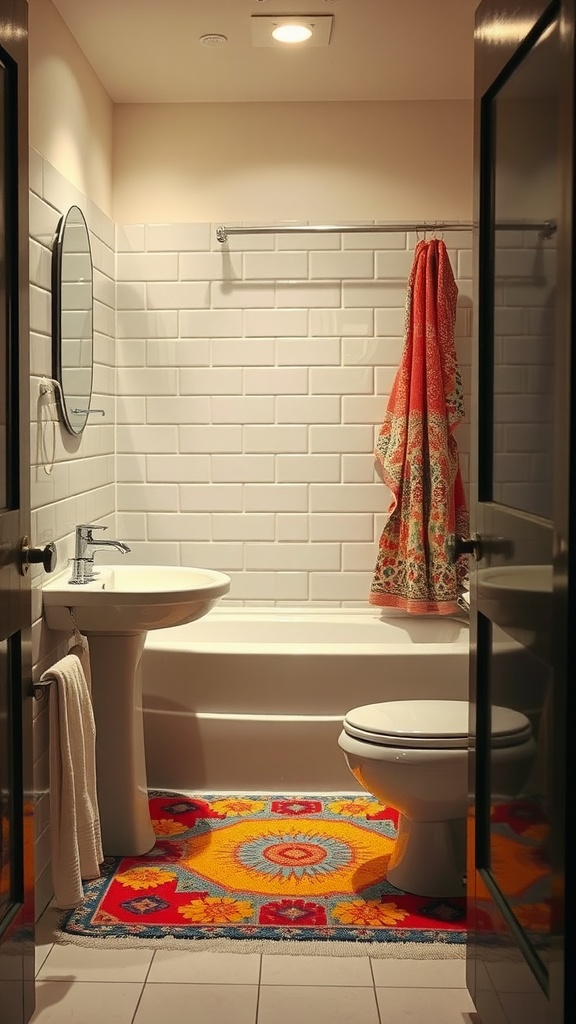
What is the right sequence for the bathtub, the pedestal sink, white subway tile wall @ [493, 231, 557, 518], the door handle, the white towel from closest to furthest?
1. white subway tile wall @ [493, 231, 557, 518]
2. the door handle
3. the white towel
4. the pedestal sink
5. the bathtub

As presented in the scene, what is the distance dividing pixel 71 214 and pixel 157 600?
1.33m

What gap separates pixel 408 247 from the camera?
438 centimetres

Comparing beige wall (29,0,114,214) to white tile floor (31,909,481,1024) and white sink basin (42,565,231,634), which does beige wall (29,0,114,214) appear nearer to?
white sink basin (42,565,231,634)

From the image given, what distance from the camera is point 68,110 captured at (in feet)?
11.6

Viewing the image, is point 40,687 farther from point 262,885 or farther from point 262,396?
point 262,396

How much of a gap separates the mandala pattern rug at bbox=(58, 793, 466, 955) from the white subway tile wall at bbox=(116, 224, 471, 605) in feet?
3.51

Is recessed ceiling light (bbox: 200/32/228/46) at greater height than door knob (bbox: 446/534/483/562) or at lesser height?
greater

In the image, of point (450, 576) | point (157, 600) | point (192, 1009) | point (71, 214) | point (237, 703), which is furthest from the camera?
point (450, 576)

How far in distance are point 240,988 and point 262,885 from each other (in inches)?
21.8

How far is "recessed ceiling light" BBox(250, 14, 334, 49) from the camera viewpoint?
3.46 m

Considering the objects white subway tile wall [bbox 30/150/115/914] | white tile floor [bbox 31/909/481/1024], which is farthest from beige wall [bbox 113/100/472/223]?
white tile floor [bbox 31/909/481/1024]

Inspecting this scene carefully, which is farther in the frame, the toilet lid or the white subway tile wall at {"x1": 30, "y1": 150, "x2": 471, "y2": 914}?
the white subway tile wall at {"x1": 30, "y1": 150, "x2": 471, "y2": 914}

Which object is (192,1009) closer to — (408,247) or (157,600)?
(157,600)

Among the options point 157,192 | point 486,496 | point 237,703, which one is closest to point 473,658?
point 486,496
